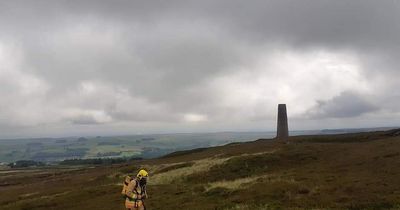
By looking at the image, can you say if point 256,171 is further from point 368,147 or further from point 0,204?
point 0,204

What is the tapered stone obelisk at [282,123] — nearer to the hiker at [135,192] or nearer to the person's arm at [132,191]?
the hiker at [135,192]

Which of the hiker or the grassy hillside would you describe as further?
Answer: the grassy hillside

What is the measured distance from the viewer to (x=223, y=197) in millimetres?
38500

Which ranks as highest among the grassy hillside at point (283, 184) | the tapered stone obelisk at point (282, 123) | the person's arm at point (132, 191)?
the tapered stone obelisk at point (282, 123)

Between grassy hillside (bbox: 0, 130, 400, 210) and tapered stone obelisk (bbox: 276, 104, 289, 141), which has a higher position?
tapered stone obelisk (bbox: 276, 104, 289, 141)

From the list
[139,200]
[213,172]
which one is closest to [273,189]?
[139,200]

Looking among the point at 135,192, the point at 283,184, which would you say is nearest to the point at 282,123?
the point at 283,184

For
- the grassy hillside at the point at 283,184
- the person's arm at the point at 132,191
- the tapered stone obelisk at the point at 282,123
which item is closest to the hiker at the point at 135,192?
the person's arm at the point at 132,191

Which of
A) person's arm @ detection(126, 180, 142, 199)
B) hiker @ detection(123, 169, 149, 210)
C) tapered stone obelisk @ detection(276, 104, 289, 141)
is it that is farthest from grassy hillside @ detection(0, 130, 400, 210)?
tapered stone obelisk @ detection(276, 104, 289, 141)

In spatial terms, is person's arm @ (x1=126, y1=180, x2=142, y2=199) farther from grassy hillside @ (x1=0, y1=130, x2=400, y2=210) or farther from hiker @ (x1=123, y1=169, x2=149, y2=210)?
grassy hillside @ (x1=0, y1=130, x2=400, y2=210)

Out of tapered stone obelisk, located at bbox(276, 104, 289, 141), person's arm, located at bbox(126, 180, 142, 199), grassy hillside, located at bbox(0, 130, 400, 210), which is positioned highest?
tapered stone obelisk, located at bbox(276, 104, 289, 141)

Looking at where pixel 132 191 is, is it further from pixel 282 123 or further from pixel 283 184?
pixel 282 123

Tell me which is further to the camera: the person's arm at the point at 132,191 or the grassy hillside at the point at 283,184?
the grassy hillside at the point at 283,184

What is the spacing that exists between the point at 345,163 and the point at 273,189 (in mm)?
18283
